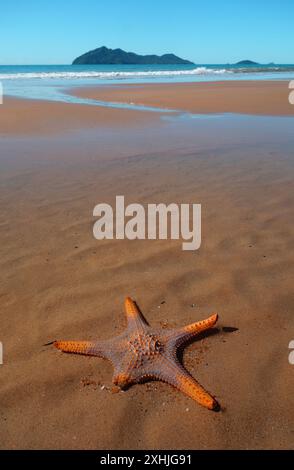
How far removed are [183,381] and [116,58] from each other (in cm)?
13774

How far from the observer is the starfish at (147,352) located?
2537 mm

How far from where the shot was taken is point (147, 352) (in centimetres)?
270

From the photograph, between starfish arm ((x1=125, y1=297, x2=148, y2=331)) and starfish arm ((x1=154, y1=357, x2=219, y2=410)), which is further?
starfish arm ((x1=125, y1=297, x2=148, y2=331))

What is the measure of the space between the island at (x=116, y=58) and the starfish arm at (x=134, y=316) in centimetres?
13421

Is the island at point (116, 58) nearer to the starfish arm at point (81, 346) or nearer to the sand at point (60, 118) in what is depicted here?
the sand at point (60, 118)

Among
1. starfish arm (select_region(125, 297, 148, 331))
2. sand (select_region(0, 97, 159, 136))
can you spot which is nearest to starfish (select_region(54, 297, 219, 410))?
starfish arm (select_region(125, 297, 148, 331))

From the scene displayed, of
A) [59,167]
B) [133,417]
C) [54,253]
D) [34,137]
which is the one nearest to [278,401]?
[133,417]

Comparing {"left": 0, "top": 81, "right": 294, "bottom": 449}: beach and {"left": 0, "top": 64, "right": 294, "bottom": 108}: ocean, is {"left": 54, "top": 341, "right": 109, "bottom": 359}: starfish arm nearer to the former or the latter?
{"left": 0, "top": 81, "right": 294, "bottom": 449}: beach

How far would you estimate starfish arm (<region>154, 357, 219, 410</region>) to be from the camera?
2.44m

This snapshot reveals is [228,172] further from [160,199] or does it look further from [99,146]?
[99,146]

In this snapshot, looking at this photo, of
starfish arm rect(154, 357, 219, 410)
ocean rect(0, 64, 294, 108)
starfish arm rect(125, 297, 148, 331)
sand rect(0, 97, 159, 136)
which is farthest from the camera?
ocean rect(0, 64, 294, 108)

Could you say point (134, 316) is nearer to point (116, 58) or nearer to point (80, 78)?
point (80, 78)

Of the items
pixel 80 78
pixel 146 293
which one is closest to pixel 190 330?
pixel 146 293

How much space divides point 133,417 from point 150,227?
2.59 m
